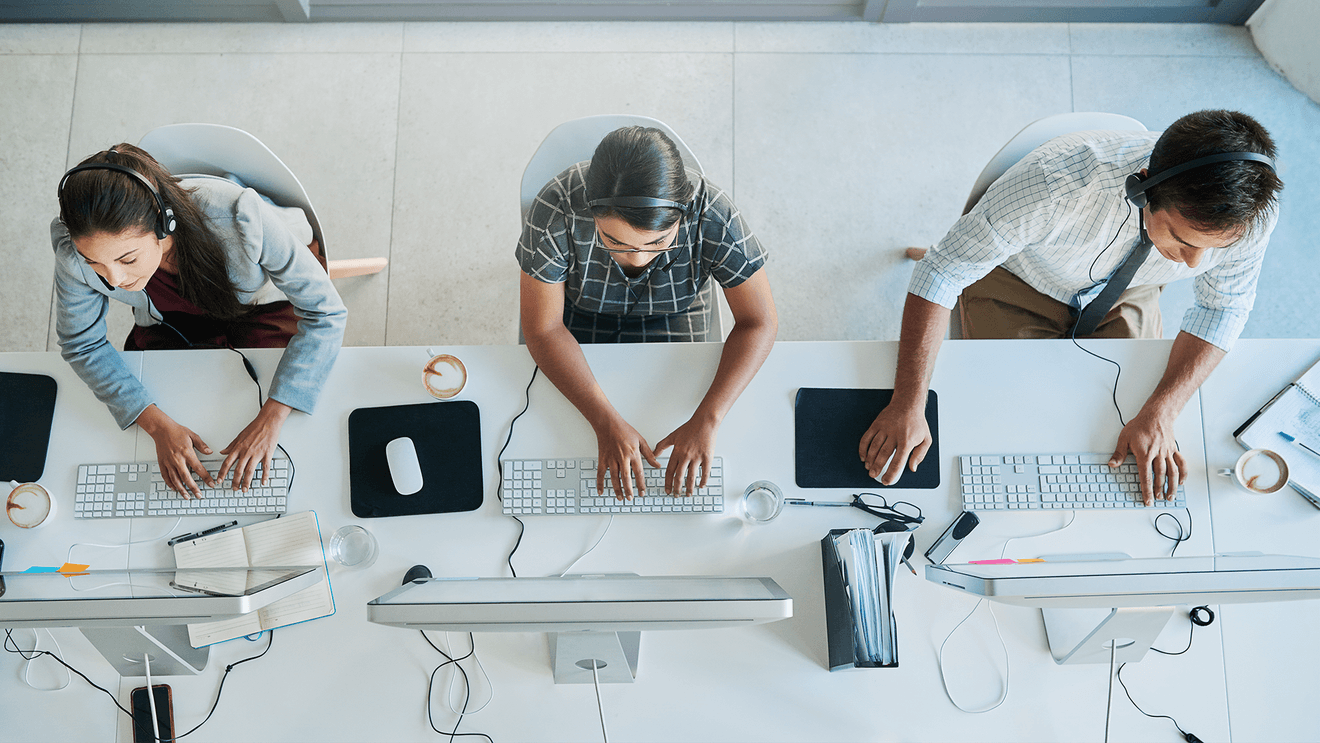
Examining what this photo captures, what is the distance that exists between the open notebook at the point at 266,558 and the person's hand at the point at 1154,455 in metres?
1.58

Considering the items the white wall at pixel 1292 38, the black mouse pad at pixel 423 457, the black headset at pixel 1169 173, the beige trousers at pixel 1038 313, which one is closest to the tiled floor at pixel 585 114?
the white wall at pixel 1292 38

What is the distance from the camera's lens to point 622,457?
1450 millimetres

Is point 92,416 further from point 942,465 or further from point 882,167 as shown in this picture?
point 882,167

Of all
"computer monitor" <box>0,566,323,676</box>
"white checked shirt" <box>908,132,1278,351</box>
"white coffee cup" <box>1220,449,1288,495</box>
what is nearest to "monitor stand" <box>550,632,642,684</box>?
"computer monitor" <box>0,566,323,676</box>

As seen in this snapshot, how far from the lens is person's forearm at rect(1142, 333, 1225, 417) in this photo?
1.47m

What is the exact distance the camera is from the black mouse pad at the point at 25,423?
1.50m

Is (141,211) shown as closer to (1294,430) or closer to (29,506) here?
(29,506)

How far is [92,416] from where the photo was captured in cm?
153

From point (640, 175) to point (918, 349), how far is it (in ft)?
2.24

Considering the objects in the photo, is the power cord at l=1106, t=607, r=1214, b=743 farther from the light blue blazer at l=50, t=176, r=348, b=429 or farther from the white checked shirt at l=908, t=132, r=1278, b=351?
the light blue blazer at l=50, t=176, r=348, b=429

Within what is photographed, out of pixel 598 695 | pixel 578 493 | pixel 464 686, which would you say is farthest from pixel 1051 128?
pixel 464 686

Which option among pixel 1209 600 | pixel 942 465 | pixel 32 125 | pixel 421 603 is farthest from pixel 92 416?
pixel 1209 600

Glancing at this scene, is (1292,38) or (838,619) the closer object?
(838,619)

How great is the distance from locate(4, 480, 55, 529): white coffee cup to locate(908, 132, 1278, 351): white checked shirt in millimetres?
1792
